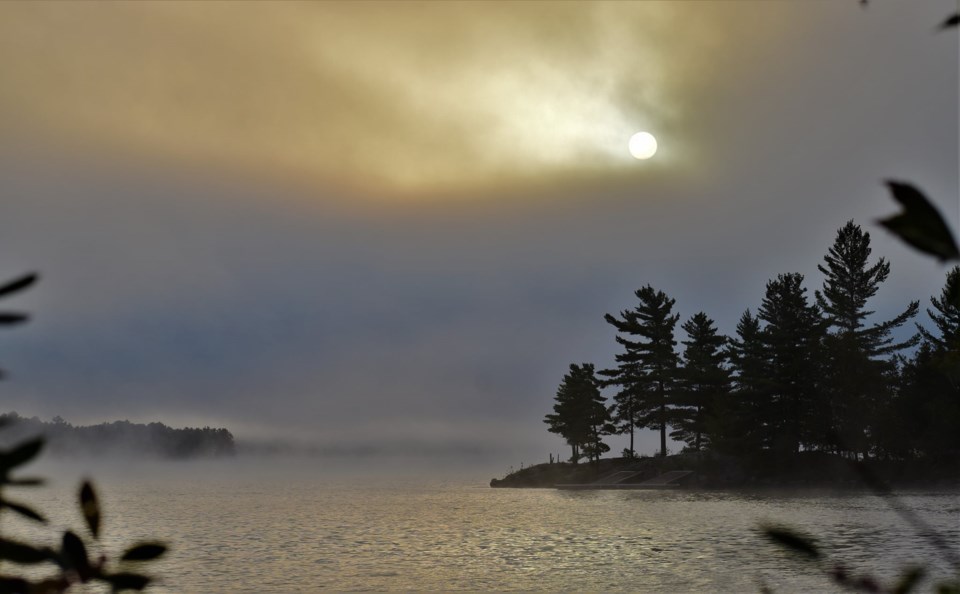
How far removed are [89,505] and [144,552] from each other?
0.18 meters

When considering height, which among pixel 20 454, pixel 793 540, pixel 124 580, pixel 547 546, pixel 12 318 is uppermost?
pixel 12 318

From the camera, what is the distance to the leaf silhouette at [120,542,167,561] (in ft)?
6.61

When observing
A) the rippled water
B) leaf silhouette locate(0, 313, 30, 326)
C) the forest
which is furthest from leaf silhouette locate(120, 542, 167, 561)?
the forest

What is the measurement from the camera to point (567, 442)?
367 feet

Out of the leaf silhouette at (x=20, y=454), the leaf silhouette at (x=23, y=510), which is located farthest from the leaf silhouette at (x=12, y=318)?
the leaf silhouette at (x=23, y=510)

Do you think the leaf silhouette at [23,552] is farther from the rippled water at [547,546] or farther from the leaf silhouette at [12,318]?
the rippled water at [547,546]

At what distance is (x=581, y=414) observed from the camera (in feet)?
340

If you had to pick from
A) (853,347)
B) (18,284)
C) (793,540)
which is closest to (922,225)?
(793,540)

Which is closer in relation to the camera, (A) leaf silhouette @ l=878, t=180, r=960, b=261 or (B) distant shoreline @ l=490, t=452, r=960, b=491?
(A) leaf silhouette @ l=878, t=180, r=960, b=261

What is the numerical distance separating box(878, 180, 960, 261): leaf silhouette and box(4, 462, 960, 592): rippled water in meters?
22.9

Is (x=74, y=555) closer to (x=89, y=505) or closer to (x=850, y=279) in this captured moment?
(x=89, y=505)

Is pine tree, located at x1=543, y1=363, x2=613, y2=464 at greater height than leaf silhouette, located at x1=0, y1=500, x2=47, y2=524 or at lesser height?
greater

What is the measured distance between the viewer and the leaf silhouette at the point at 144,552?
2016 millimetres

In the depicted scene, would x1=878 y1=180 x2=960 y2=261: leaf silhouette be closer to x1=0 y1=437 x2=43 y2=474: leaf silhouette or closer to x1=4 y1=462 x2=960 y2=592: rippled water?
x1=0 y1=437 x2=43 y2=474: leaf silhouette
